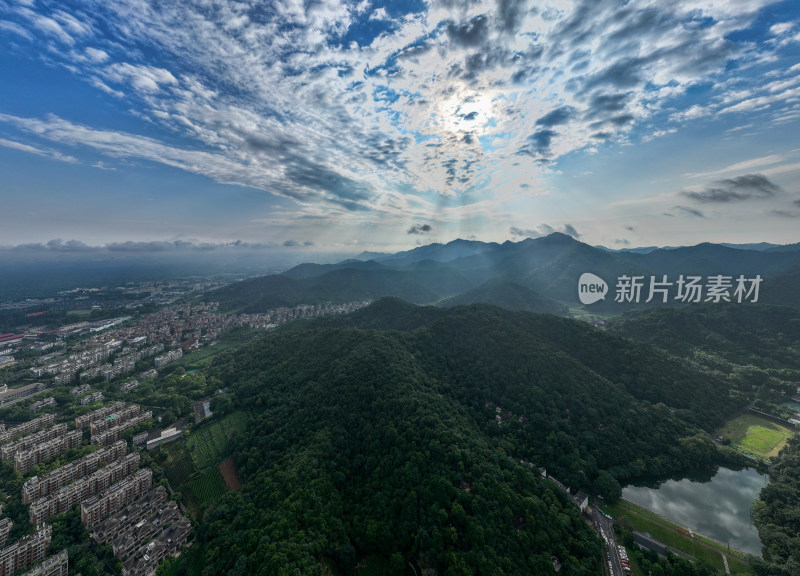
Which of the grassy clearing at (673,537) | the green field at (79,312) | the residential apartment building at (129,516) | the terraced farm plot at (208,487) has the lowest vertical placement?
the grassy clearing at (673,537)

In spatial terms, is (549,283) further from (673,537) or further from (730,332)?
(673,537)

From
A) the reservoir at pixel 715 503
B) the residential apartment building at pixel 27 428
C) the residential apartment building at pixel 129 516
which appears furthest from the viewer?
the residential apartment building at pixel 27 428

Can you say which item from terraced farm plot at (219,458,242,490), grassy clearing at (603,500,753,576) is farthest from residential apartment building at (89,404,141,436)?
grassy clearing at (603,500,753,576)

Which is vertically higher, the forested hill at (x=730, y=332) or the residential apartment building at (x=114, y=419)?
the forested hill at (x=730, y=332)

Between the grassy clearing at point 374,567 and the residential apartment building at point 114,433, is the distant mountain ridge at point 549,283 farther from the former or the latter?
the grassy clearing at point 374,567

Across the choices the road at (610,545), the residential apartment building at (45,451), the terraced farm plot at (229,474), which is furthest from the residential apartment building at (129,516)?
the road at (610,545)

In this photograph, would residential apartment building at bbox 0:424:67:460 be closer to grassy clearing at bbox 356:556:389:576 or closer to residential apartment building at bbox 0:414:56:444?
residential apartment building at bbox 0:414:56:444

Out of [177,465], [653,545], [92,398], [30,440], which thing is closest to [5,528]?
[177,465]
